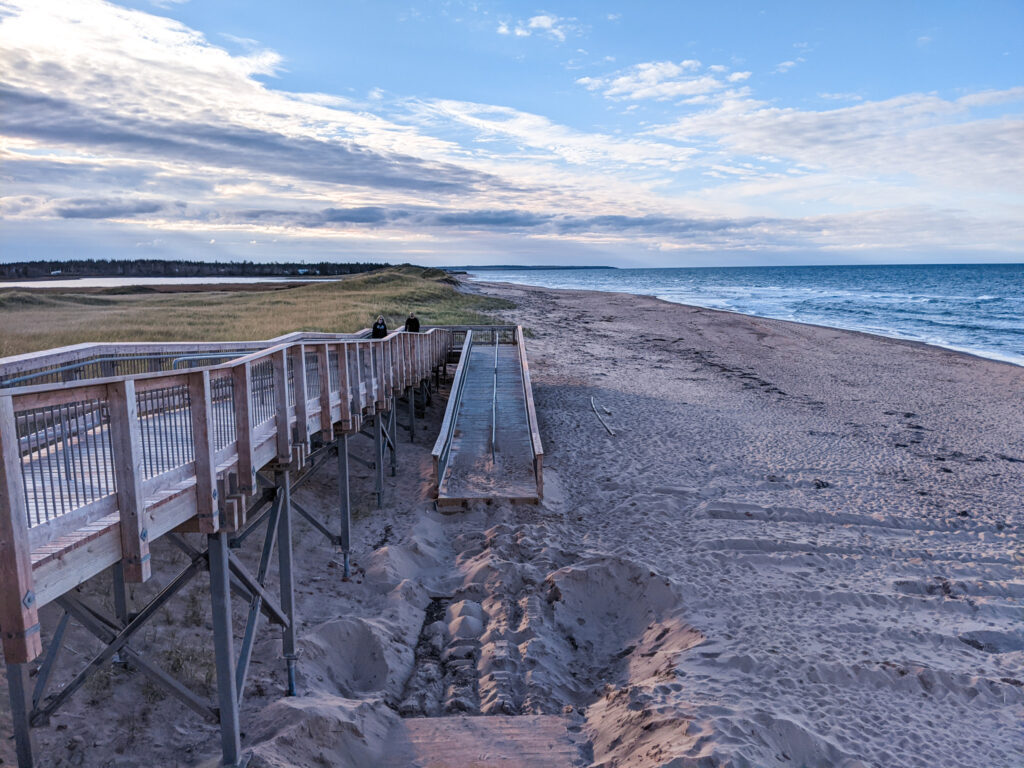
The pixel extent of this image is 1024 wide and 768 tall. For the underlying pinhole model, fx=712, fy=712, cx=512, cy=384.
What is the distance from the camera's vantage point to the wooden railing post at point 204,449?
216 inches

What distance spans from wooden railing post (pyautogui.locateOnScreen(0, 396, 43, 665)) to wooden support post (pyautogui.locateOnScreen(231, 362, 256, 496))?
271 centimetres

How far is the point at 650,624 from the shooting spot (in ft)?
31.7

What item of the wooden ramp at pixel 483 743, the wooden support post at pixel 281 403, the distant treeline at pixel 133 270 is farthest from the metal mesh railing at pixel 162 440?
the distant treeline at pixel 133 270

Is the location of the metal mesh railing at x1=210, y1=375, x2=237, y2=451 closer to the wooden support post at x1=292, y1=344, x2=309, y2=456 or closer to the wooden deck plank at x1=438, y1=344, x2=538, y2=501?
the wooden support post at x1=292, y1=344, x2=309, y2=456

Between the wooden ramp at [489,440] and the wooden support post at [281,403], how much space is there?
20.5ft

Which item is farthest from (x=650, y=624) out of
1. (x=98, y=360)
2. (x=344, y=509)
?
(x=98, y=360)

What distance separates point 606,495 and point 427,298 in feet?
136

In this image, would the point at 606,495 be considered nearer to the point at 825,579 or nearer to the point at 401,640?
the point at 825,579

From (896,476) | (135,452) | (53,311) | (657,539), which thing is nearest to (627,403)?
(896,476)

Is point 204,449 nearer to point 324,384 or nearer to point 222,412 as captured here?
point 222,412

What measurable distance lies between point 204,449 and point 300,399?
268 cm

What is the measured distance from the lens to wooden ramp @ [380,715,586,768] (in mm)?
6805

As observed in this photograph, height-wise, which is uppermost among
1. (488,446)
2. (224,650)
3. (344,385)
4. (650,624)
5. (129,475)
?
(129,475)

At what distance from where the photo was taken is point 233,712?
6.15 metres
